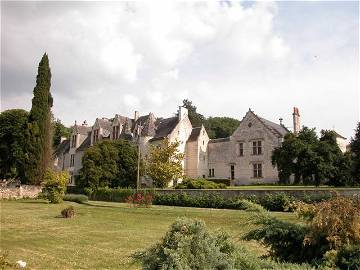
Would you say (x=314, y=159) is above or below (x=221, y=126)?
below

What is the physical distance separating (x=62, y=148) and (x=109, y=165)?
103 feet

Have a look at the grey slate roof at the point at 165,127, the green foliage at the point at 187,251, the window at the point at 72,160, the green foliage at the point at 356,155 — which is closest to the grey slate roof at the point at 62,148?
the window at the point at 72,160

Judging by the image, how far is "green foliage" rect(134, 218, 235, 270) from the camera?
4.79 meters

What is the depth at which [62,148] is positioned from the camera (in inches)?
3103

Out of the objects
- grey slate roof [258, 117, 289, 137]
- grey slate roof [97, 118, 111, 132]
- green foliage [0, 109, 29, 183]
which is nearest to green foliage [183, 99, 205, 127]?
grey slate roof [97, 118, 111, 132]

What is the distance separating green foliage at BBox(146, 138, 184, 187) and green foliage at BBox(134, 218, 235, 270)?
43.1m

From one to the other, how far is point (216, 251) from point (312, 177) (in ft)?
114

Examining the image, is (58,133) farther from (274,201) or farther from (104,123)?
(274,201)

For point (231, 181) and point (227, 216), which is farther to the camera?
point (231, 181)

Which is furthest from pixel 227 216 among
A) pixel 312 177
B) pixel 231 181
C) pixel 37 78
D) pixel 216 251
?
pixel 37 78

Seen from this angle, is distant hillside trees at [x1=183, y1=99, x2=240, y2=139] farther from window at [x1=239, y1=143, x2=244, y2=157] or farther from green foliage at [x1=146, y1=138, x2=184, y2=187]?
green foliage at [x1=146, y1=138, x2=184, y2=187]

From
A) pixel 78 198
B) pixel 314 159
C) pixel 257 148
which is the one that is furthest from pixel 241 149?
pixel 78 198

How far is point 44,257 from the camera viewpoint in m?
11.9

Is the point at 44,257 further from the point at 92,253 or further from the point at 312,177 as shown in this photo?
the point at 312,177
